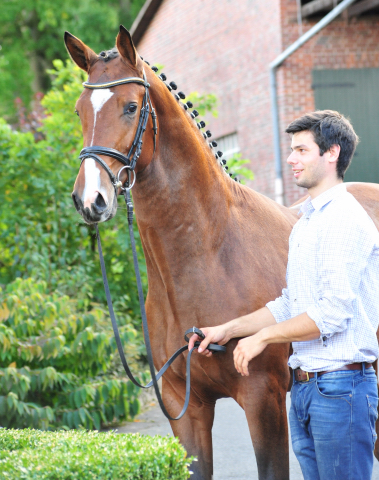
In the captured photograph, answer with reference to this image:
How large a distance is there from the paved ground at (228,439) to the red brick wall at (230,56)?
6662 mm

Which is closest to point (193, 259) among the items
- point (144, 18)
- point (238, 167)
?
point (238, 167)

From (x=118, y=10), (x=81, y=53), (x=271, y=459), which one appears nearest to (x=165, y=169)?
(x=81, y=53)

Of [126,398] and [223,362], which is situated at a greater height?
[223,362]

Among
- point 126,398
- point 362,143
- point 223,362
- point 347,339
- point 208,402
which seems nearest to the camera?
point 347,339

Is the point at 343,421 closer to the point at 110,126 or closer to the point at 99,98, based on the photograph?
the point at 110,126

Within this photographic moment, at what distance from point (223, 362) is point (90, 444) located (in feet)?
2.39

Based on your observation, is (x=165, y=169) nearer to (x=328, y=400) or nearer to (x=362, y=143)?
(x=328, y=400)

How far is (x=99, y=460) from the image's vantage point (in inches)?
80.9

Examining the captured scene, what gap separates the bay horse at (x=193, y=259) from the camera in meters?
2.66

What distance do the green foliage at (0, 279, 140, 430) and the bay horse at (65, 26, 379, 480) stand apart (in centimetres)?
186

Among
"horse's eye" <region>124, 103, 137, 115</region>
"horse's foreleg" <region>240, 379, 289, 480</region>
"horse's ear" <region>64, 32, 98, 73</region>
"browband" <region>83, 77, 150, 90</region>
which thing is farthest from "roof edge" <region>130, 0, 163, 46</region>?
"horse's foreleg" <region>240, 379, 289, 480</region>

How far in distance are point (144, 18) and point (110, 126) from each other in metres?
14.5

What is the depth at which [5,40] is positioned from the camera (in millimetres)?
22984

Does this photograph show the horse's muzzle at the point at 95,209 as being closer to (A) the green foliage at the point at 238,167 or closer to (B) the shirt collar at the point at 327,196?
(B) the shirt collar at the point at 327,196
